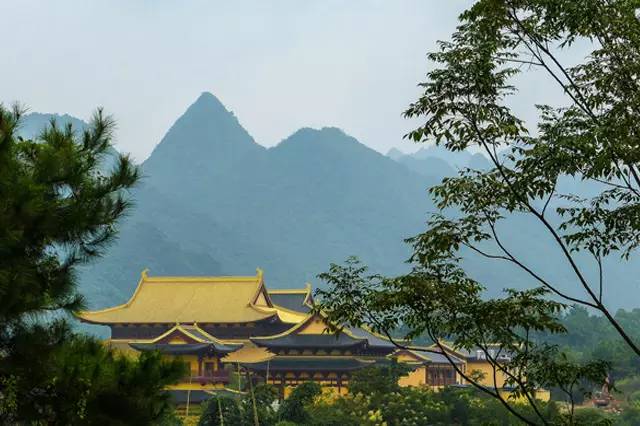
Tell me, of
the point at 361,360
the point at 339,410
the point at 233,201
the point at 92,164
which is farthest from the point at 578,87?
the point at 233,201

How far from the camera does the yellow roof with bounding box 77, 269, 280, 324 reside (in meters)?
44.6

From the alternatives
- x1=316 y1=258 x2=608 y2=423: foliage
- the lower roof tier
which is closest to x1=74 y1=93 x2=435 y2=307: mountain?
the lower roof tier

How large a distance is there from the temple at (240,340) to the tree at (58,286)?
24766 mm

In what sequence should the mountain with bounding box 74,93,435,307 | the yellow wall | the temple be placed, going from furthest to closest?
the mountain with bounding box 74,93,435,307 → the yellow wall → the temple

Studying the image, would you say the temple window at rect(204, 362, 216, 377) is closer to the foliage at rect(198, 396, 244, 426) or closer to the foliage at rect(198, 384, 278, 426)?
the foliage at rect(198, 384, 278, 426)

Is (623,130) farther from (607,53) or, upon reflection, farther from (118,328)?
(118,328)

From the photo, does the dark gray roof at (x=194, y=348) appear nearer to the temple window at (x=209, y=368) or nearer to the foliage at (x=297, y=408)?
the temple window at (x=209, y=368)

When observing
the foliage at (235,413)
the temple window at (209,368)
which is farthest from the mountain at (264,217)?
the foliage at (235,413)

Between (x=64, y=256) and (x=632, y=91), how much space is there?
6.25 meters

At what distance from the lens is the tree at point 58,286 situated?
9227 millimetres

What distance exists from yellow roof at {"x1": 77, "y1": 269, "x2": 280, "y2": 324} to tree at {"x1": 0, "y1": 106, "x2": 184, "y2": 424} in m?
33.2

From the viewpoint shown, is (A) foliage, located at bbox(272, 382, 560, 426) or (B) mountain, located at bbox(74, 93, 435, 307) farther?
(B) mountain, located at bbox(74, 93, 435, 307)

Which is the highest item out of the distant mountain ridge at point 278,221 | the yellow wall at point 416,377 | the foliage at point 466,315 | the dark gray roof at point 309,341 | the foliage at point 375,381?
the distant mountain ridge at point 278,221

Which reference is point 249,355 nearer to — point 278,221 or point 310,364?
point 310,364
